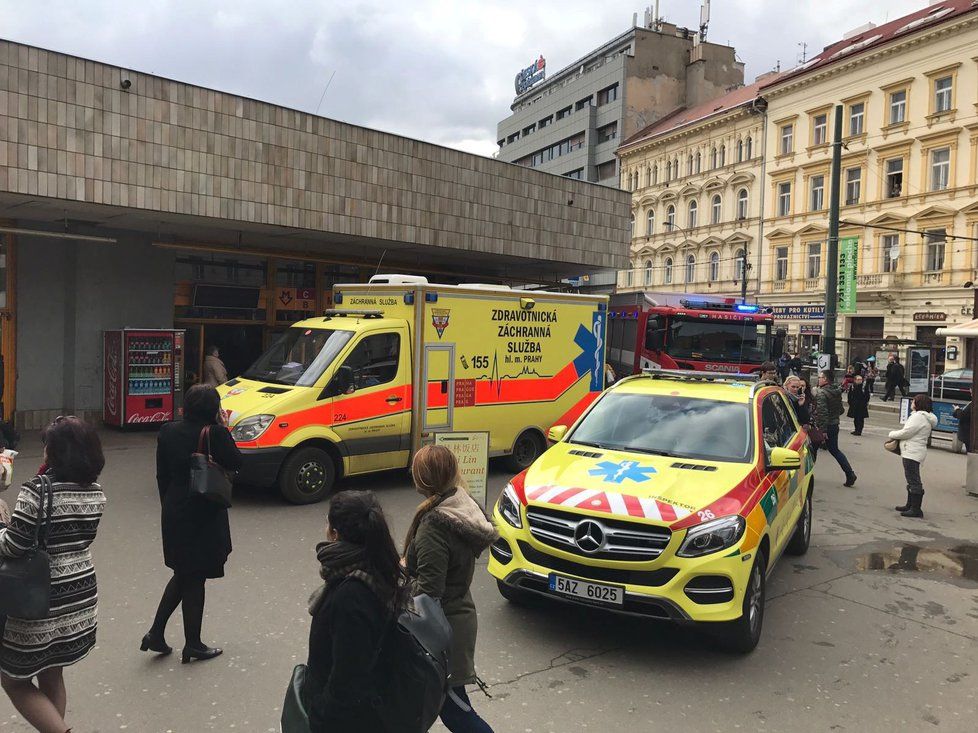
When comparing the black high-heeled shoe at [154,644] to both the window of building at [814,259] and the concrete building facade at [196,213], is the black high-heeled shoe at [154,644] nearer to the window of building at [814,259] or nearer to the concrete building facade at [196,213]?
the concrete building facade at [196,213]

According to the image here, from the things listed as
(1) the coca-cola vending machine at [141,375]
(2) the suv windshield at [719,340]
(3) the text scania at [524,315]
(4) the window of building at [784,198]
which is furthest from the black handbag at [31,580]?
(4) the window of building at [784,198]

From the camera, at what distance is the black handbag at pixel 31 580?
3.08 meters

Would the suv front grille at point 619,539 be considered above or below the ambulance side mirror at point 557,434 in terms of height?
below

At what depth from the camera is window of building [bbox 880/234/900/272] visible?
123 feet

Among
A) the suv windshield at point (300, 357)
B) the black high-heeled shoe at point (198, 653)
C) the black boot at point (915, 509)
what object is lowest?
the black high-heeled shoe at point (198, 653)

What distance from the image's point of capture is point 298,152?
13.6 metres

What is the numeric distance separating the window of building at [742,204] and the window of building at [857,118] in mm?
7377

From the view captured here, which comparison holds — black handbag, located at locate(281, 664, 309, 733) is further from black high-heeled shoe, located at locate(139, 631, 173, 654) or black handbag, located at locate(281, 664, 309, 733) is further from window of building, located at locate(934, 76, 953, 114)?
window of building, located at locate(934, 76, 953, 114)

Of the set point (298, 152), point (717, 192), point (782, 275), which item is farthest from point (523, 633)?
point (717, 192)

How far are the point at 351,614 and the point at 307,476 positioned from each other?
688cm

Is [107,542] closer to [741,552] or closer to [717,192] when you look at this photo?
[741,552]

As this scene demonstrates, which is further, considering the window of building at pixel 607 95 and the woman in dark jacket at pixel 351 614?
the window of building at pixel 607 95

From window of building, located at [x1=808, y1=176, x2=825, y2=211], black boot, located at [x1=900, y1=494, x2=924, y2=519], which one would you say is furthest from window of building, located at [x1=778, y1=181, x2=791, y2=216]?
black boot, located at [x1=900, y1=494, x2=924, y2=519]

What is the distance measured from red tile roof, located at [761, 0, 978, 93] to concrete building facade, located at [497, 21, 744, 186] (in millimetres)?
16734
